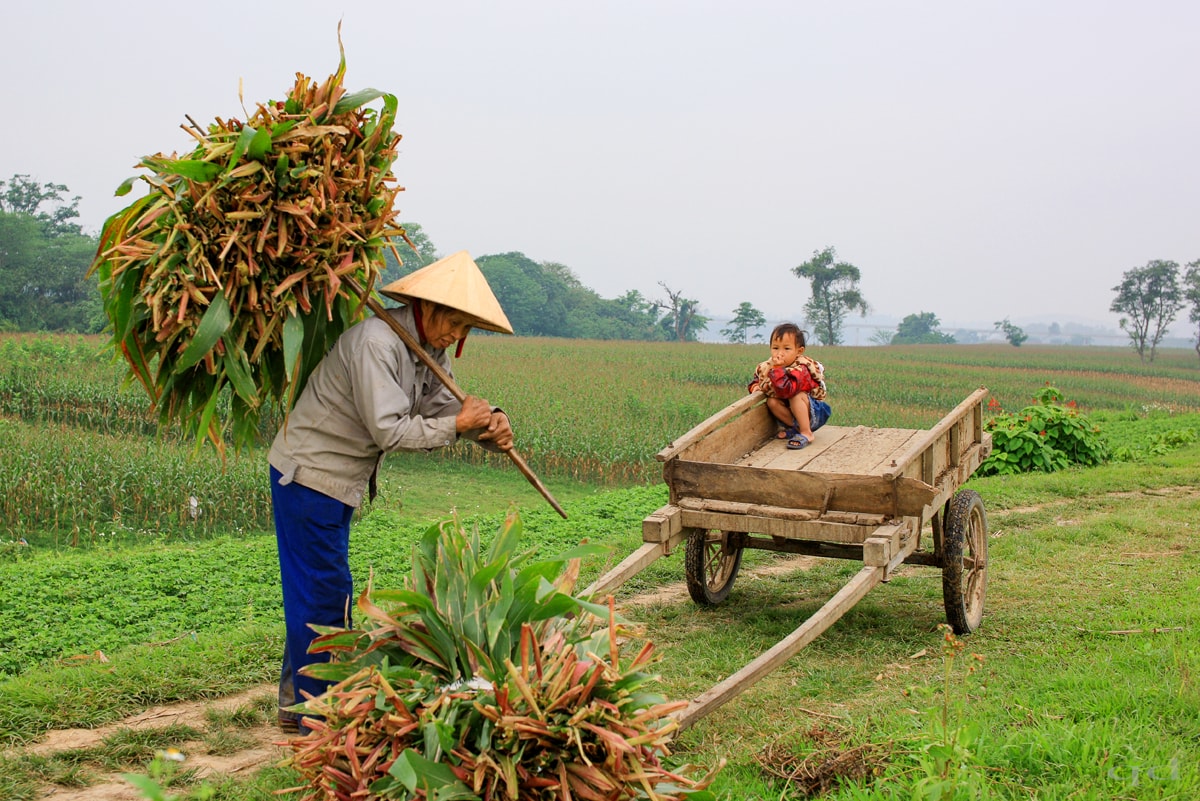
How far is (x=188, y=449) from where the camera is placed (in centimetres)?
1071

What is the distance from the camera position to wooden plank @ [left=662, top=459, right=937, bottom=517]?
14.9ft

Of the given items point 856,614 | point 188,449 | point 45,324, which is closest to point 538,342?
point 45,324

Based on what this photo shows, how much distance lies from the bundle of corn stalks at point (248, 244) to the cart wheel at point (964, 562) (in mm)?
3197

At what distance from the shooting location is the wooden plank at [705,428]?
192 inches

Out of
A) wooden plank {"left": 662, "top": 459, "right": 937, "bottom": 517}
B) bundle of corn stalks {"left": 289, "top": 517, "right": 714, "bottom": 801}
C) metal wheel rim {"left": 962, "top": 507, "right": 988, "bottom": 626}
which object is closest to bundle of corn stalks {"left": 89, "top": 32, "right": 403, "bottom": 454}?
bundle of corn stalks {"left": 289, "top": 517, "right": 714, "bottom": 801}

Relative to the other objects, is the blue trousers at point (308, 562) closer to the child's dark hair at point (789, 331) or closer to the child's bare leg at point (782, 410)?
the child's dark hair at point (789, 331)

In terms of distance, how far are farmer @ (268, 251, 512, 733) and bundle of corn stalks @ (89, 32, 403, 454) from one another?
15 centimetres

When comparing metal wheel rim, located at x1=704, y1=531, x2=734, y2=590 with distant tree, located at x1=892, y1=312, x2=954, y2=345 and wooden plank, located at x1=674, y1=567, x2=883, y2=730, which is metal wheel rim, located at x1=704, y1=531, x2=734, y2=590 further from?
distant tree, located at x1=892, y1=312, x2=954, y2=345

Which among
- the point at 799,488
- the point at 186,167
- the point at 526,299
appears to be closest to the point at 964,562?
the point at 799,488

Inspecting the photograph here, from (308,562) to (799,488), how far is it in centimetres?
231

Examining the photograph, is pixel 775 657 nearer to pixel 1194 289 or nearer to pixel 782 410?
pixel 782 410

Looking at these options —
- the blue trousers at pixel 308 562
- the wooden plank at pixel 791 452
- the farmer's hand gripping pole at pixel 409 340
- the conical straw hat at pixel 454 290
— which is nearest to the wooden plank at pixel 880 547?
Answer: the wooden plank at pixel 791 452

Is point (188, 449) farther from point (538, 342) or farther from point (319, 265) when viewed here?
point (538, 342)

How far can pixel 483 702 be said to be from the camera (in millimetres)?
2285
